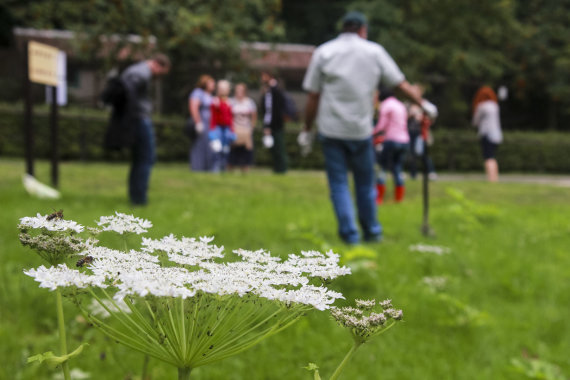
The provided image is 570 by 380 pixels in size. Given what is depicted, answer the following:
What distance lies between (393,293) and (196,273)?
3933mm

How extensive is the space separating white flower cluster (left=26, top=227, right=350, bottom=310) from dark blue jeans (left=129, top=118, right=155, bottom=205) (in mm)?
7208

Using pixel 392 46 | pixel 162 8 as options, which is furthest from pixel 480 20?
pixel 162 8

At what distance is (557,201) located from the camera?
41.7ft

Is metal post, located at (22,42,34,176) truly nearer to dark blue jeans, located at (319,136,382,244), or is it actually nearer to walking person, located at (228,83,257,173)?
dark blue jeans, located at (319,136,382,244)

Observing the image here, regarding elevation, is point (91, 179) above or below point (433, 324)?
below

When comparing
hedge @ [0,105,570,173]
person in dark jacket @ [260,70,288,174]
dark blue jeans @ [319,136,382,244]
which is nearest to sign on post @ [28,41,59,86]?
dark blue jeans @ [319,136,382,244]

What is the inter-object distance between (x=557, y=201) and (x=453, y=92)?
17706 mm

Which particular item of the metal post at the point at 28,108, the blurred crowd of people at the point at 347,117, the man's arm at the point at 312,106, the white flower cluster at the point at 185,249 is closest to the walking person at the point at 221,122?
the blurred crowd of people at the point at 347,117

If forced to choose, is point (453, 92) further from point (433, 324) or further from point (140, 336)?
point (140, 336)

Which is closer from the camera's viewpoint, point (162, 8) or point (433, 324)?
point (433, 324)

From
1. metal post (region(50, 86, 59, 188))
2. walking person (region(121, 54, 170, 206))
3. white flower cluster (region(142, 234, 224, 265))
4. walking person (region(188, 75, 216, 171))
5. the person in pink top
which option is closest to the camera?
white flower cluster (region(142, 234, 224, 265))

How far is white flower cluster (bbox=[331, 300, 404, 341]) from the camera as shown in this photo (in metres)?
0.55

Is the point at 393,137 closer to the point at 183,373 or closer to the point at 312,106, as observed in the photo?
the point at 312,106

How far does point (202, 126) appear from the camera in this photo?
15141mm
